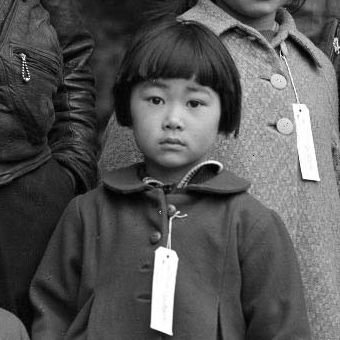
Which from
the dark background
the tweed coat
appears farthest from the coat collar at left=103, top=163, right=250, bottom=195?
the dark background

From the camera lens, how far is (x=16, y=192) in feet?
9.74

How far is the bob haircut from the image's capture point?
9.10 ft

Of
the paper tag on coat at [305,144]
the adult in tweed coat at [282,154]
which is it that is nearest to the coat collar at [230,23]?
the adult in tweed coat at [282,154]

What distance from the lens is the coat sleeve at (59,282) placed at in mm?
2805

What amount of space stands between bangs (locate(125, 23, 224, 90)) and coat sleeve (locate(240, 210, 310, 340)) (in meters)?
0.38

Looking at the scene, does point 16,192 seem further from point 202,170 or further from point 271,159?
point 271,159

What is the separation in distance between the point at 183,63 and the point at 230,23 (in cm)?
48

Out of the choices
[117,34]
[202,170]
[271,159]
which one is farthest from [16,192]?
[117,34]

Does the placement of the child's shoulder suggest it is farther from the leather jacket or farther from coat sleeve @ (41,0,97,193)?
coat sleeve @ (41,0,97,193)

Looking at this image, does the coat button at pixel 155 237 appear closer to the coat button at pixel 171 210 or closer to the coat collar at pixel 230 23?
the coat button at pixel 171 210

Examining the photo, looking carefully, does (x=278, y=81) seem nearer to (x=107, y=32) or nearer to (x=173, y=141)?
(x=173, y=141)

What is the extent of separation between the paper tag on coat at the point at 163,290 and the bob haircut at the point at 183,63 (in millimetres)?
401

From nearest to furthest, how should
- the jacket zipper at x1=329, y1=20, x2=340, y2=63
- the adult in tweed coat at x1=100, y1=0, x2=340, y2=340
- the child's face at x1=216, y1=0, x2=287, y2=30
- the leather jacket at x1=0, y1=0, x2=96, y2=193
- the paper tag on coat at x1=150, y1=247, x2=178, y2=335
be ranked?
the paper tag on coat at x1=150, y1=247, x2=178, y2=335
the leather jacket at x1=0, y1=0, x2=96, y2=193
the adult in tweed coat at x1=100, y1=0, x2=340, y2=340
the child's face at x1=216, y1=0, x2=287, y2=30
the jacket zipper at x1=329, y1=20, x2=340, y2=63

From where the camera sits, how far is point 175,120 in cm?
273
